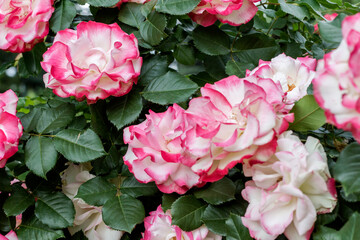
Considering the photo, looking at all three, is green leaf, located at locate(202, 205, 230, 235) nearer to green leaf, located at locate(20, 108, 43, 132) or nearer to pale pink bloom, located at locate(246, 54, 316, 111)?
pale pink bloom, located at locate(246, 54, 316, 111)

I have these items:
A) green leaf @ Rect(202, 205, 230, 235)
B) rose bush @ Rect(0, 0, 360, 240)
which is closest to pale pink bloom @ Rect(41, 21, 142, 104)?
rose bush @ Rect(0, 0, 360, 240)

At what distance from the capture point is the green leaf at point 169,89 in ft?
2.06

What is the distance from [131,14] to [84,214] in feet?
1.13

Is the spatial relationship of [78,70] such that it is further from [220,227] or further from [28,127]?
[220,227]

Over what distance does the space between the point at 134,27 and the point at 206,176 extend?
13.2 inches

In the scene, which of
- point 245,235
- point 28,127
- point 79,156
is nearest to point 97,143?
point 79,156

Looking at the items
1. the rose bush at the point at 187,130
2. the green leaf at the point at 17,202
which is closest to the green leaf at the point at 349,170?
the rose bush at the point at 187,130

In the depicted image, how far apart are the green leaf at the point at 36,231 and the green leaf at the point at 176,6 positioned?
1.25 feet

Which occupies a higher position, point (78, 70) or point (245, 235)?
point (78, 70)

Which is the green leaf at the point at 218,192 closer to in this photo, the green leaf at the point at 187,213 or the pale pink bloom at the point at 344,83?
the green leaf at the point at 187,213

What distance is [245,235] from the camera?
0.53 meters

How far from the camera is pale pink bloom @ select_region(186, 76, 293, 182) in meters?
0.49

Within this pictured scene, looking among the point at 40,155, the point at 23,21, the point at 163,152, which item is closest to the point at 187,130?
the point at 163,152

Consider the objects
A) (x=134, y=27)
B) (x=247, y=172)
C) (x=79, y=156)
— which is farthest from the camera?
(x=134, y=27)
